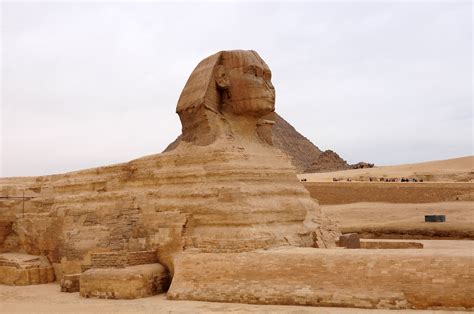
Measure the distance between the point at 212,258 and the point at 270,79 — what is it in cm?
424

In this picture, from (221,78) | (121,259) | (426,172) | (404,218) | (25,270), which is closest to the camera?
(121,259)

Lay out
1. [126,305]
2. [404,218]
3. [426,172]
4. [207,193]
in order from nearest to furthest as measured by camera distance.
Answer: [126,305]
[207,193]
[404,218]
[426,172]

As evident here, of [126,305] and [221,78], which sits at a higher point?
[221,78]

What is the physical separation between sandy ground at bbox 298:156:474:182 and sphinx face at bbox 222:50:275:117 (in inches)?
970

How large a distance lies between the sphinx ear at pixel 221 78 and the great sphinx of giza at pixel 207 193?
0.8 inches

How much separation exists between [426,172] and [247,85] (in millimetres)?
29154

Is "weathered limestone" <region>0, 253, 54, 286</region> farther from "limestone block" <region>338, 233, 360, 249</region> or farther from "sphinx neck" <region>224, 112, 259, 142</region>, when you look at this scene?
"limestone block" <region>338, 233, 360, 249</region>

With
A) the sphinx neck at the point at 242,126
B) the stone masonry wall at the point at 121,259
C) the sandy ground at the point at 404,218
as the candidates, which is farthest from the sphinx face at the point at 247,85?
the sandy ground at the point at 404,218

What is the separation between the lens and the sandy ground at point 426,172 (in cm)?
3375

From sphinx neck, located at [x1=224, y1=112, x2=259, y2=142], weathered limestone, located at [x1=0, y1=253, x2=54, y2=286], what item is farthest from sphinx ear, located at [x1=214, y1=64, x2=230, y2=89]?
weathered limestone, located at [x1=0, y1=253, x2=54, y2=286]

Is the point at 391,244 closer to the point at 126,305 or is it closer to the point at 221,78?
the point at 221,78

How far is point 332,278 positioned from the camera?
7.91 metres

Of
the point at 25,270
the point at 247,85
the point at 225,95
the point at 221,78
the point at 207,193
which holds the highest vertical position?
the point at 221,78

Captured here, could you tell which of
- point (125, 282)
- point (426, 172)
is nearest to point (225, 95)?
point (125, 282)
